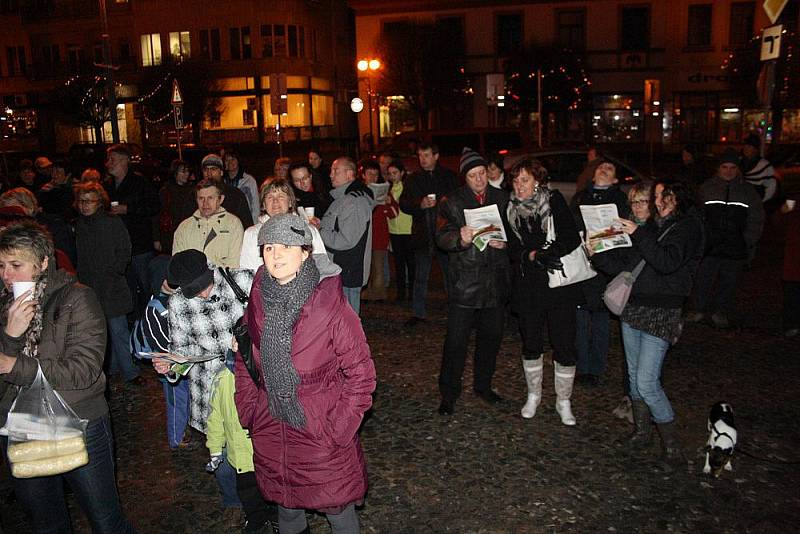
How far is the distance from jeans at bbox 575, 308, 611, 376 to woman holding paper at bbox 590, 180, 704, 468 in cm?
140

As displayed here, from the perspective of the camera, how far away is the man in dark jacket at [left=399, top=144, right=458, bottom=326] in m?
8.70

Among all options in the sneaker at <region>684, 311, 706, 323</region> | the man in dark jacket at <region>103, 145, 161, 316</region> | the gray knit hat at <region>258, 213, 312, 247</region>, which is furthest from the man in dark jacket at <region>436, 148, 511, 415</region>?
the man in dark jacket at <region>103, 145, 161, 316</region>

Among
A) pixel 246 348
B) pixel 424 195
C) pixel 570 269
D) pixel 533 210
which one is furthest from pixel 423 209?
pixel 246 348

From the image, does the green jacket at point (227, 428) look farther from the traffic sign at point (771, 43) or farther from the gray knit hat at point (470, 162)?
the traffic sign at point (771, 43)

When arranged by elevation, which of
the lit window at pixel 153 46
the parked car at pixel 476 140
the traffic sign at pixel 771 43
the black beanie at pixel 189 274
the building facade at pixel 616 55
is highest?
the lit window at pixel 153 46

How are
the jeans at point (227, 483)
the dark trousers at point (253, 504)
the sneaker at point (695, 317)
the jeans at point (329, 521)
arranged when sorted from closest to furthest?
the jeans at point (329, 521)
the dark trousers at point (253, 504)
the jeans at point (227, 483)
the sneaker at point (695, 317)

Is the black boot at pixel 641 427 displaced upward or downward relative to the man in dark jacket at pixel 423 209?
downward

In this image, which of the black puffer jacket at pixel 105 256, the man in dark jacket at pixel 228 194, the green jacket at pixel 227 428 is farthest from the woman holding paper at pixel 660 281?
the man in dark jacket at pixel 228 194

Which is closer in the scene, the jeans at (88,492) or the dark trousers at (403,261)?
the jeans at (88,492)

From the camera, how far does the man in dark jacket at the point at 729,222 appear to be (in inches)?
319

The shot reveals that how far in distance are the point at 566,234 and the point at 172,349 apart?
3.10 m

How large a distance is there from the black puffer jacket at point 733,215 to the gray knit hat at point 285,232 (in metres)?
6.15

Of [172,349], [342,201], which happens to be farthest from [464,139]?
[172,349]

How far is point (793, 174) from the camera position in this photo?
71.2ft
